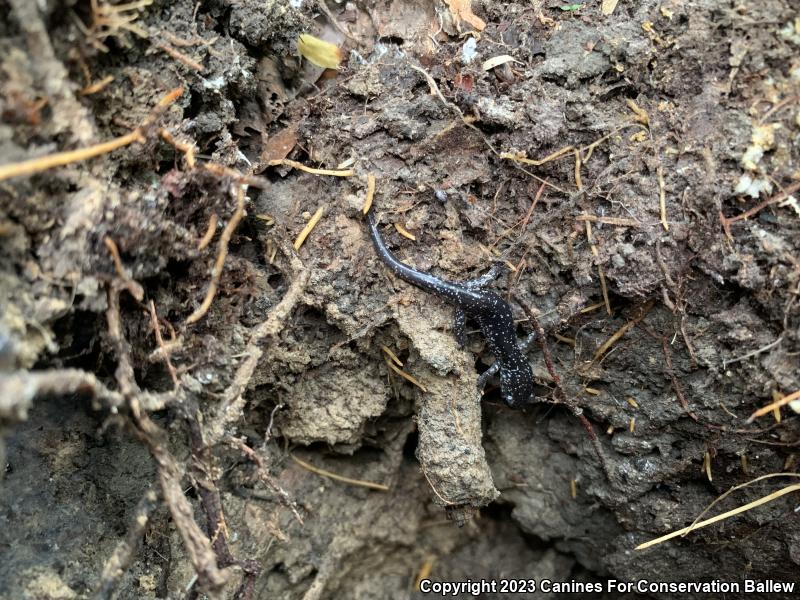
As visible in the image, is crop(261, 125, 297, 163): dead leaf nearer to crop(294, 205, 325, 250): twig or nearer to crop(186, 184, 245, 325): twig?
crop(294, 205, 325, 250): twig

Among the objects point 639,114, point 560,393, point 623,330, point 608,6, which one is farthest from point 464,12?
point 560,393

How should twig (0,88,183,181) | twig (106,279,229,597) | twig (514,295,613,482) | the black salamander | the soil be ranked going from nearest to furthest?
1. twig (0,88,183,181)
2. twig (106,279,229,597)
3. the soil
4. the black salamander
5. twig (514,295,613,482)

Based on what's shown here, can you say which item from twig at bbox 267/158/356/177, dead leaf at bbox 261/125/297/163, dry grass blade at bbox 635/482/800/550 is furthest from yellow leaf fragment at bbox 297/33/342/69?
A: dry grass blade at bbox 635/482/800/550

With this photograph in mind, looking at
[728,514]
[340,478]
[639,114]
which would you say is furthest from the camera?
[340,478]

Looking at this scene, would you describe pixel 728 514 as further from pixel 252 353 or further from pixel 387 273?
pixel 252 353

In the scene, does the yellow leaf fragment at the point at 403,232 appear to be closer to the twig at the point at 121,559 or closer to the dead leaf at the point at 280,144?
the dead leaf at the point at 280,144

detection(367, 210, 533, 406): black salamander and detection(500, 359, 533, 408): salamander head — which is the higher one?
detection(367, 210, 533, 406): black salamander

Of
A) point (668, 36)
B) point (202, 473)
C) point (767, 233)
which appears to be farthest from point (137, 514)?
point (668, 36)

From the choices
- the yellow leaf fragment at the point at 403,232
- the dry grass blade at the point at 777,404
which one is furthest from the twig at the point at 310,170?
the dry grass blade at the point at 777,404
